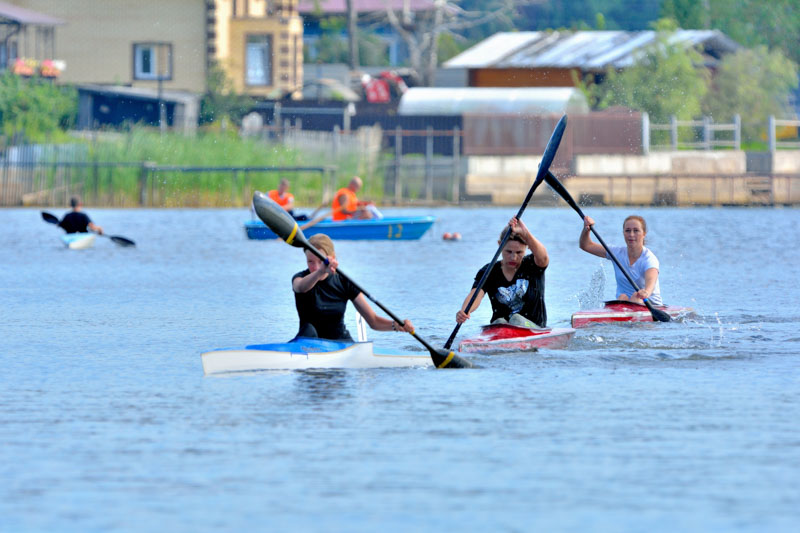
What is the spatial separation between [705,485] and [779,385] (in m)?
4.26

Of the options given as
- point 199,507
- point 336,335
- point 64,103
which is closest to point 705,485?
point 199,507

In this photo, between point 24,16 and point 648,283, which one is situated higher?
point 24,16

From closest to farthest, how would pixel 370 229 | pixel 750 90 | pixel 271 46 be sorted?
pixel 370 229
pixel 750 90
pixel 271 46

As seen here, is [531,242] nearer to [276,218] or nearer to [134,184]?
[276,218]

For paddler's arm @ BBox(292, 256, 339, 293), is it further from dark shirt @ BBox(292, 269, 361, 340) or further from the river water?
the river water

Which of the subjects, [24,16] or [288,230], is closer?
[288,230]

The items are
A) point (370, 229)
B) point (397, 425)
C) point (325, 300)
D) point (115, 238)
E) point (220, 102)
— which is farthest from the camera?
point (220, 102)

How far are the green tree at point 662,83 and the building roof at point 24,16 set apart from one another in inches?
823

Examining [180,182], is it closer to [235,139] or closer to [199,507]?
[235,139]

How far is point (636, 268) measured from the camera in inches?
687

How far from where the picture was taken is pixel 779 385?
1341 cm

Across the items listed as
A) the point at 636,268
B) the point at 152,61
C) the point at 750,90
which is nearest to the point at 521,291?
the point at 636,268

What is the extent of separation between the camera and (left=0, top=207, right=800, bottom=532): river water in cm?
885

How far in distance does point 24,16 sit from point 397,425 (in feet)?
161
